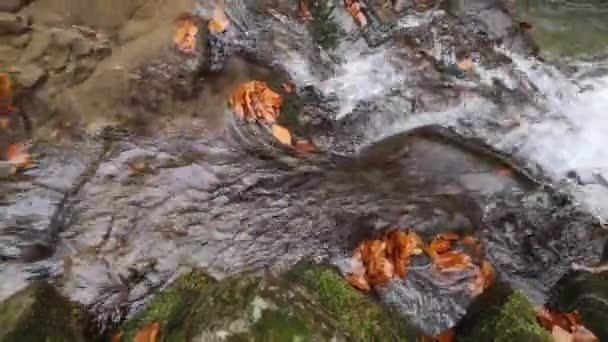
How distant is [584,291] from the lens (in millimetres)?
4188

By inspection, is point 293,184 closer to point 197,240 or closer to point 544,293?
point 197,240

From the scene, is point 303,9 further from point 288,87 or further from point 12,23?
point 12,23

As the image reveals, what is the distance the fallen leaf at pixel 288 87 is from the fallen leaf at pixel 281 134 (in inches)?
12.8

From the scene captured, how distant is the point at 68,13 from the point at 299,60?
71.5 inches

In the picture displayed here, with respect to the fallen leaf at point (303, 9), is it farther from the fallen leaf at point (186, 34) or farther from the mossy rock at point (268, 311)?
the mossy rock at point (268, 311)

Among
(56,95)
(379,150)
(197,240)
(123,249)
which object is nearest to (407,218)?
(379,150)

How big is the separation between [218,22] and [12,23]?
1.53m

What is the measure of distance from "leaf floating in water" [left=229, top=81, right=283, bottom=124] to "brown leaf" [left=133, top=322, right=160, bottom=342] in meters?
1.67

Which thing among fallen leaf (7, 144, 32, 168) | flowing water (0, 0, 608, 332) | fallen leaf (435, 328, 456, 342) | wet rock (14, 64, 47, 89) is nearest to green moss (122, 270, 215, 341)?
flowing water (0, 0, 608, 332)

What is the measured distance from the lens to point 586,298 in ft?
13.5

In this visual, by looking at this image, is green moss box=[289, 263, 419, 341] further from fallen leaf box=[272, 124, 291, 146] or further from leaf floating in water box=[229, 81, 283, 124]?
leaf floating in water box=[229, 81, 283, 124]

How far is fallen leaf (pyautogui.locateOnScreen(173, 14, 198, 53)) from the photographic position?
4699mm

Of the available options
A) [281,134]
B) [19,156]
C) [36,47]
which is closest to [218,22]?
[281,134]

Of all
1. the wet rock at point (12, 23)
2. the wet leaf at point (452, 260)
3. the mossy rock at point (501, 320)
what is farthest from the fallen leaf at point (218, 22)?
the mossy rock at point (501, 320)
